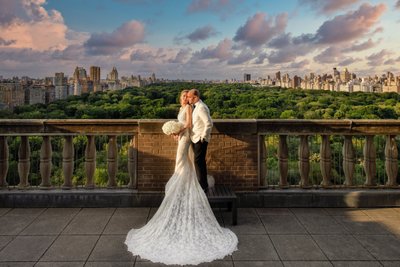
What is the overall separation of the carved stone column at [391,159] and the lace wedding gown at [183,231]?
3.52 meters

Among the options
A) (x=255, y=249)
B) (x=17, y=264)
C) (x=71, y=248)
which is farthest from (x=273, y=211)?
(x=17, y=264)

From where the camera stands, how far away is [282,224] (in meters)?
5.29

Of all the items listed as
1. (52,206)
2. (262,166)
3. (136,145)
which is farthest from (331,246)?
(52,206)

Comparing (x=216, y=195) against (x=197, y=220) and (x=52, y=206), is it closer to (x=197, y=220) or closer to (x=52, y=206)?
(x=197, y=220)

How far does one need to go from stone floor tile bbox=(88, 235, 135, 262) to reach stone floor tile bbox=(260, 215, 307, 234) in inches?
81.8

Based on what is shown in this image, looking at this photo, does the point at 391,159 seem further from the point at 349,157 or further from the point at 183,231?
the point at 183,231

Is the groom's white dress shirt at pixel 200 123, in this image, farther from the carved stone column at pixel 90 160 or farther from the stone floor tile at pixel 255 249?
the carved stone column at pixel 90 160

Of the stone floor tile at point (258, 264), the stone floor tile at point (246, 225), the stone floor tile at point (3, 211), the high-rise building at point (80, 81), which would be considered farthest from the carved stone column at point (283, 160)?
the high-rise building at point (80, 81)

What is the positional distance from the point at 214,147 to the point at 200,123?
3.61 feet

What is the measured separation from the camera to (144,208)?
20.0 ft

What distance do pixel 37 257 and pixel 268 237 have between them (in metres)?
3.02

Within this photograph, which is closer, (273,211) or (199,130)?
(199,130)

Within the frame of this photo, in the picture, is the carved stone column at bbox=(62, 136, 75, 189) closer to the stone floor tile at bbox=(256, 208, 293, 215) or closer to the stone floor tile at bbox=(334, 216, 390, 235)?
the stone floor tile at bbox=(256, 208, 293, 215)

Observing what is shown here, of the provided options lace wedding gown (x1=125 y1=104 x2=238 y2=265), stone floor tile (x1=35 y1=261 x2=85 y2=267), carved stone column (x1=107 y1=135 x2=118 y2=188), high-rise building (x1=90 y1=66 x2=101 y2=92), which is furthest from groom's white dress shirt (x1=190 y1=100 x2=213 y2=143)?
high-rise building (x1=90 y1=66 x2=101 y2=92)
